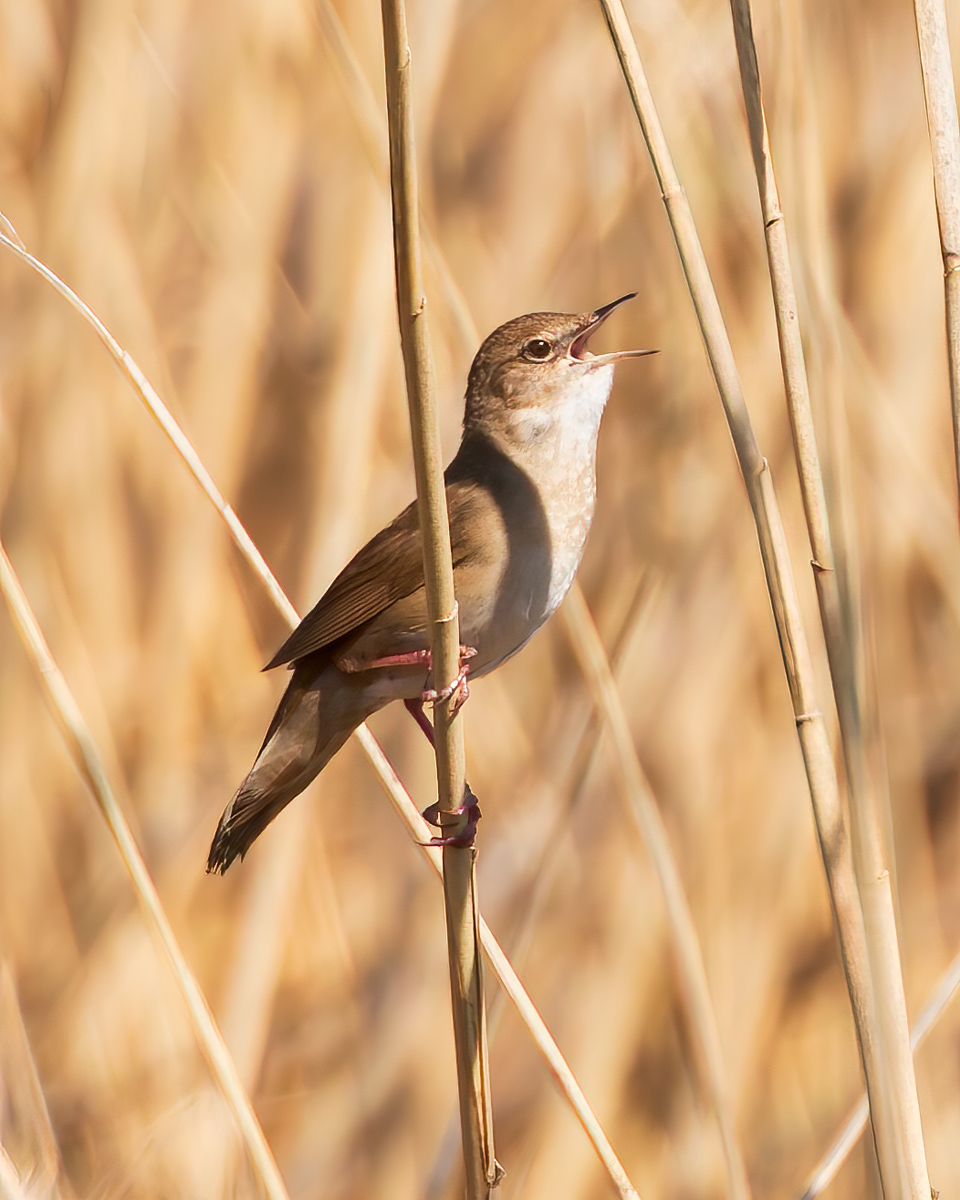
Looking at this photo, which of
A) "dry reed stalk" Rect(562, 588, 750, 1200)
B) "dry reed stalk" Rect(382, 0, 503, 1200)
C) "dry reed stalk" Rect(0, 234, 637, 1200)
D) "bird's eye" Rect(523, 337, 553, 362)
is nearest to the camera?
"dry reed stalk" Rect(382, 0, 503, 1200)

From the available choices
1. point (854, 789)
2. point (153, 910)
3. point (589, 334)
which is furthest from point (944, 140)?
point (153, 910)

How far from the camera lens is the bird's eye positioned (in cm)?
179

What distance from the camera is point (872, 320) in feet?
7.14

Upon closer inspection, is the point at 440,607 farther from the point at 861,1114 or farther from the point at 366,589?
the point at 861,1114

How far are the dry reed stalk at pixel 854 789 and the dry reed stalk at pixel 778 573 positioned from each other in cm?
1

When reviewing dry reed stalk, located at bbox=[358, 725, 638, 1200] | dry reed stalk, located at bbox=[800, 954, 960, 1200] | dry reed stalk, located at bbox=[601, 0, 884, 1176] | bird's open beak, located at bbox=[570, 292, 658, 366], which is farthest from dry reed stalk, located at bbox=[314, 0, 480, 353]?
dry reed stalk, located at bbox=[800, 954, 960, 1200]

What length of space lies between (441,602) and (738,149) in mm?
1317

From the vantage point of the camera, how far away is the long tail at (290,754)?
1553 millimetres

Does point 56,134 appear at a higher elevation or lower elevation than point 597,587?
higher

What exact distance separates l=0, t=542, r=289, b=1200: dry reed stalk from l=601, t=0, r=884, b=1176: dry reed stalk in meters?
0.70

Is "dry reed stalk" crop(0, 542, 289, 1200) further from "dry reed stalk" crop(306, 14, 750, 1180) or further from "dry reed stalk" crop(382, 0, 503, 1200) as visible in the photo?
"dry reed stalk" crop(306, 14, 750, 1180)

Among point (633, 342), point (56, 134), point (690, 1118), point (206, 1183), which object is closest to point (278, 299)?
point (56, 134)

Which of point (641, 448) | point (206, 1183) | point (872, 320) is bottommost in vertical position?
point (206, 1183)

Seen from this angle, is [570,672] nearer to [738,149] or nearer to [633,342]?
[633,342]
